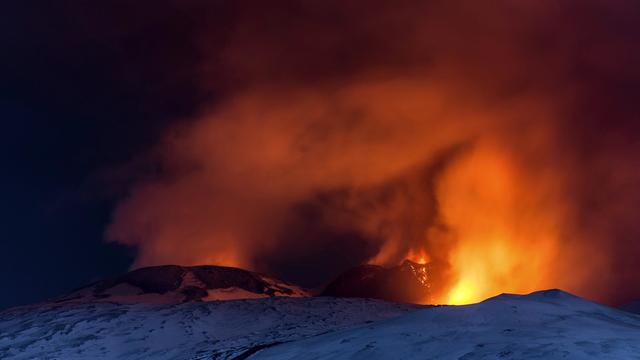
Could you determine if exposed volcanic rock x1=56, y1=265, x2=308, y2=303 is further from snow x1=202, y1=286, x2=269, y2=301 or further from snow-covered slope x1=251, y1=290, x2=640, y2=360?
snow-covered slope x1=251, y1=290, x2=640, y2=360

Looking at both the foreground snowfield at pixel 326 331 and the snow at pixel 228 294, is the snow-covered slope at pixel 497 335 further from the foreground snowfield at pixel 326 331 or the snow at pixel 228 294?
the snow at pixel 228 294

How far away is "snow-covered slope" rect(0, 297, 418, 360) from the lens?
3353 centimetres

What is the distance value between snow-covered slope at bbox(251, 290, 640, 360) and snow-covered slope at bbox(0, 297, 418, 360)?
6909mm

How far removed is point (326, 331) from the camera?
3497 cm

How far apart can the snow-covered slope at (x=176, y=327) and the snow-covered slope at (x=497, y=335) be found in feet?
22.7

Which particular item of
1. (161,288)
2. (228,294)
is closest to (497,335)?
(161,288)

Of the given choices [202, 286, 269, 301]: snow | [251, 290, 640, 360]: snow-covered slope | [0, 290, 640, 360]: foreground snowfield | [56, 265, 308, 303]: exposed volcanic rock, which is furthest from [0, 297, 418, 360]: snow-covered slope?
[202, 286, 269, 301]: snow

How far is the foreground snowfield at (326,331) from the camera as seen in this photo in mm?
19297

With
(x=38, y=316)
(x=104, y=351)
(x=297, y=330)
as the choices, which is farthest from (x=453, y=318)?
(x=38, y=316)

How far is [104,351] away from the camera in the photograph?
34281 mm

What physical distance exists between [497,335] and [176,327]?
23987 mm

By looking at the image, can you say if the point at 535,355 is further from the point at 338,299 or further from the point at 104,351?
the point at 338,299

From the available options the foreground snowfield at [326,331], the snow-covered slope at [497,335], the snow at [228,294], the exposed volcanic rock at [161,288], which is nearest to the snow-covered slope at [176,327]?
the foreground snowfield at [326,331]

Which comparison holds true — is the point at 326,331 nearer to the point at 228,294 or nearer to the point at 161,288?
the point at 161,288
